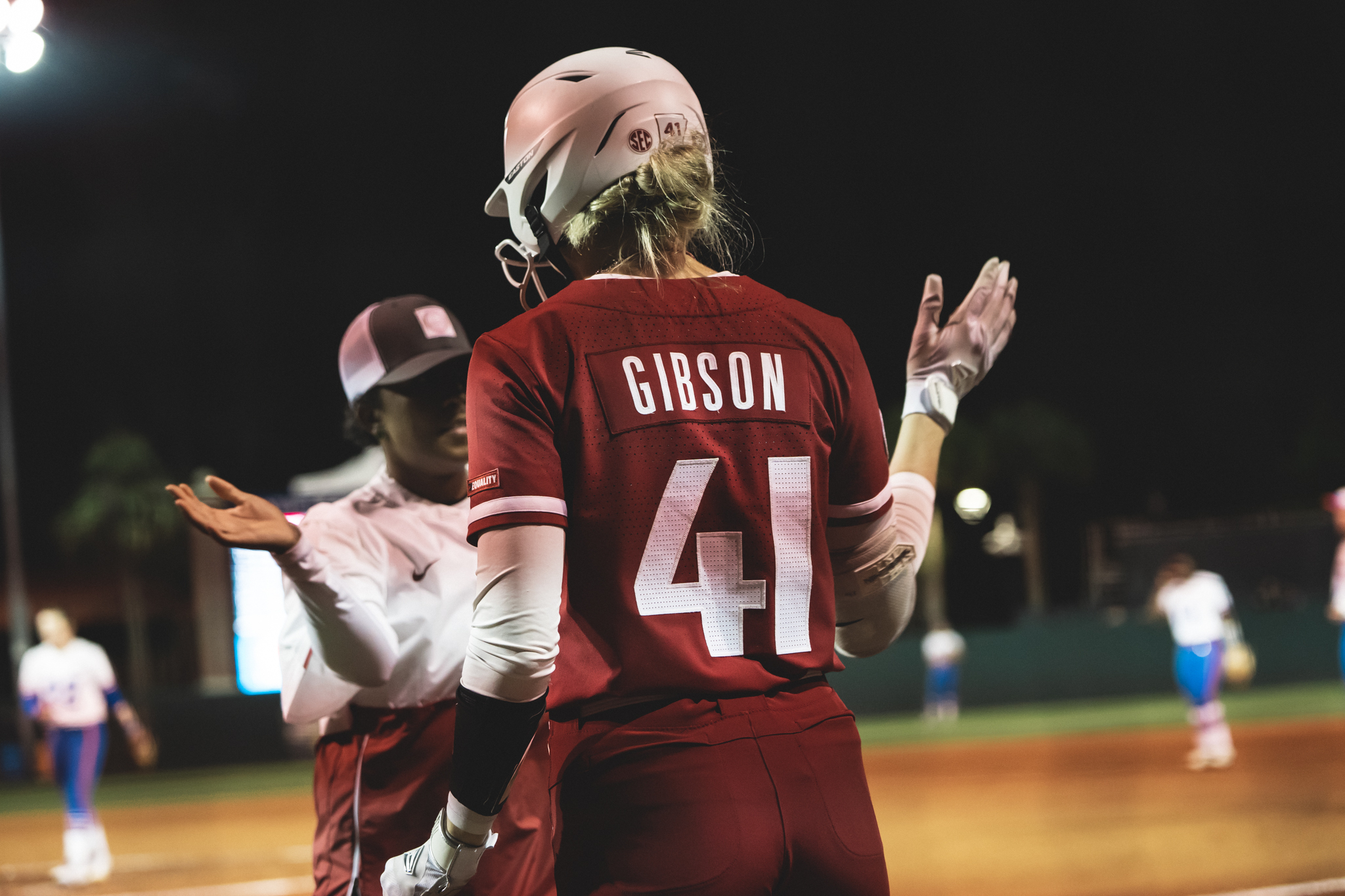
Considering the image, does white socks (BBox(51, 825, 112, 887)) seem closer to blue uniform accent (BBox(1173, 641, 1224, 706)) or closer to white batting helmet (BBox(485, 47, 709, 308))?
white batting helmet (BBox(485, 47, 709, 308))

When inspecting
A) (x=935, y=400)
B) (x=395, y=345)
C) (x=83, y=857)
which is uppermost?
(x=395, y=345)

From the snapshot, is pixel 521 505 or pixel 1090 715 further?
pixel 1090 715

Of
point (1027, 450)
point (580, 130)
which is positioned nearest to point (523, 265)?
point (580, 130)

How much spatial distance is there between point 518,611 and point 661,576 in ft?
0.73

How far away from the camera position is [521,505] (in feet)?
6.08

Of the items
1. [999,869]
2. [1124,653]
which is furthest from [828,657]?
[1124,653]

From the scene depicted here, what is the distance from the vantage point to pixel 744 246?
234 centimetres

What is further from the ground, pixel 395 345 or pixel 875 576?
pixel 395 345

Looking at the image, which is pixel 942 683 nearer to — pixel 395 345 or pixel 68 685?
pixel 68 685

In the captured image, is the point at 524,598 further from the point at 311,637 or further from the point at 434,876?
the point at 311,637

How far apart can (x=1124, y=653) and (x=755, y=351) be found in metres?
26.4

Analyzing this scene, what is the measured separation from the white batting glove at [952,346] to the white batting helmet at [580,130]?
30.7 inches

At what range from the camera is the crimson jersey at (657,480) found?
1896mm

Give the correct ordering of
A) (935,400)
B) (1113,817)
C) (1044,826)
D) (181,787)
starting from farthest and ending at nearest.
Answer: (181,787) < (1113,817) < (1044,826) < (935,400)
